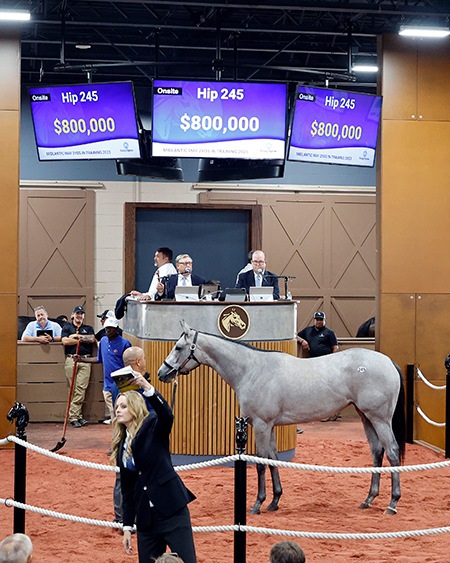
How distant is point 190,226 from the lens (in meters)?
15.8

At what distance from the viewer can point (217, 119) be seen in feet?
30.9

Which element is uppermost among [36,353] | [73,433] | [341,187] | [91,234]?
[341,187]

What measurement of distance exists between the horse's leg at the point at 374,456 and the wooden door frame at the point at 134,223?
8791 mm

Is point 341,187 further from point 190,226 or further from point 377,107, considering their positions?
point 377,107

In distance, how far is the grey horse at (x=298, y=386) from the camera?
273 inches

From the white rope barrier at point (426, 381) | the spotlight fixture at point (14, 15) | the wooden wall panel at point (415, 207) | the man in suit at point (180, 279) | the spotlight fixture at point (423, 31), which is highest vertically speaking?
the spotlight fixture at point (423, 31)

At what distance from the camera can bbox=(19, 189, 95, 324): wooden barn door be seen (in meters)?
15.1

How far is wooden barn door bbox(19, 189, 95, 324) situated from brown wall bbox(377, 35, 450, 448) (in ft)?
23.4

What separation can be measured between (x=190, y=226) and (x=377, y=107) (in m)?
6.49

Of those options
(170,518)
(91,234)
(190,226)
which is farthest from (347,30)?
(170,518)

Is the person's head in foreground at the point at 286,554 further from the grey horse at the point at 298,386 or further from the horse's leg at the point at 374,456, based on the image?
the horse's leg at the point at 374,456

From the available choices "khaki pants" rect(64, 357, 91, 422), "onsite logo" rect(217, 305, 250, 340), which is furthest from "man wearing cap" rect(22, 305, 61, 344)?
"onsite logo" rect(217, 305, 250, 340)

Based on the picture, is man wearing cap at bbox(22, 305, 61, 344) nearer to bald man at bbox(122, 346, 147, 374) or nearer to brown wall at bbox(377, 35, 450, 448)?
brown wall at bbox(377, 35, 450, 448)

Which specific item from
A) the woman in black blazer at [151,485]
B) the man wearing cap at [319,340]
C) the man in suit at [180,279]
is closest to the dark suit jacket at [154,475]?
the woman in black blazer at [151,485]
